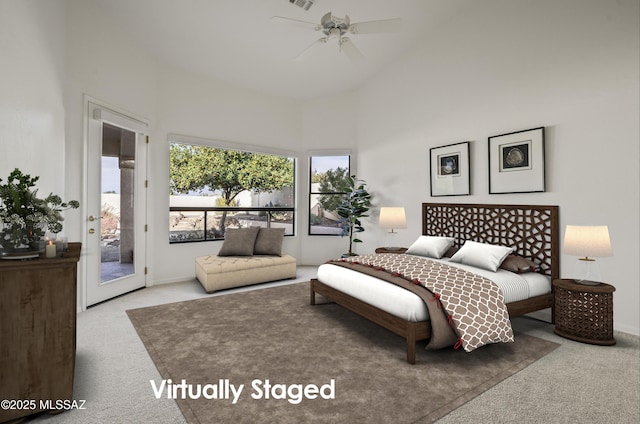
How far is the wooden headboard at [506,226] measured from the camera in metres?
3.42

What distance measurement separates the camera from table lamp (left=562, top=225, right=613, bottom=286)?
106 inches

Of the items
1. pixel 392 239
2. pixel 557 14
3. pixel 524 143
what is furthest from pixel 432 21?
pixel 392 239

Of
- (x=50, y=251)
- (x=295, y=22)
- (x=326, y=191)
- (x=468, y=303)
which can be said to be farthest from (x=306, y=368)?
(x=326, y=191)

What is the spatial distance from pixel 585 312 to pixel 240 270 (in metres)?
3.89

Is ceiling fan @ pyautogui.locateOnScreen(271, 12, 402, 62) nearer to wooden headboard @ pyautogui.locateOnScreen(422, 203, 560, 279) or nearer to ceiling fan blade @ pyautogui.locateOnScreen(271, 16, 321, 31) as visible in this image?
ceiling fan blade @ pyautogui.locateOnScreen(271, 16, 321, 31)

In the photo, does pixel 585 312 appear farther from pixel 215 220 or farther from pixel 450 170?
pixel 215 220

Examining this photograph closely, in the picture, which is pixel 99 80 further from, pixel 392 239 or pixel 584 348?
pixel 584 348

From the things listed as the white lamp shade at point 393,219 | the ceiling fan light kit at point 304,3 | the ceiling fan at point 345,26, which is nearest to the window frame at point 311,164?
the white lamp shade at point 393,219

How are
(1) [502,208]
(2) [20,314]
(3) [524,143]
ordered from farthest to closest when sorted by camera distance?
(1) [502,208]
(3) [524,143]
(2) [20,314]

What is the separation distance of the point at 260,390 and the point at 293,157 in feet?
15.7

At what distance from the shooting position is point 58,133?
10.5 feet

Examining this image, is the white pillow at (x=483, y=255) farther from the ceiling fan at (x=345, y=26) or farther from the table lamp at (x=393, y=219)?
the ceiling fan at (x=345, y=26)

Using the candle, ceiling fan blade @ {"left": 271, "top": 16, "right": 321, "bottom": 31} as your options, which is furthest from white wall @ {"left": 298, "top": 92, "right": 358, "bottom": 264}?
the candle

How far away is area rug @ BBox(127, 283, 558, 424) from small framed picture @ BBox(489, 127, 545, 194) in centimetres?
168
